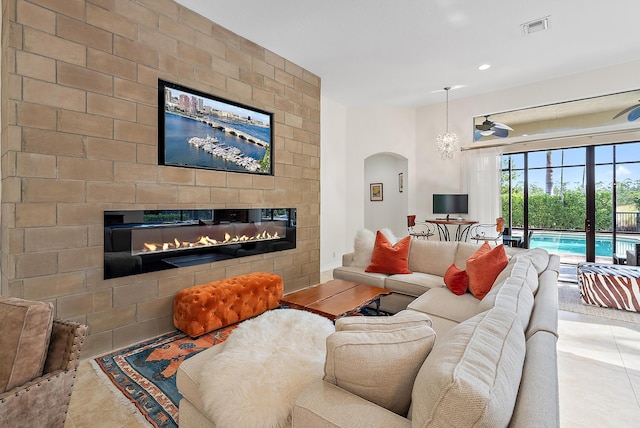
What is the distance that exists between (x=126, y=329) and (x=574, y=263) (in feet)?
21.8

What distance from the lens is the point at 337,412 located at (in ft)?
2.95

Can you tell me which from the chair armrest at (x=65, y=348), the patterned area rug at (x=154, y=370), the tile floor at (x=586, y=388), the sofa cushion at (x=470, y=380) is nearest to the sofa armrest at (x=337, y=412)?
the sofa cushion at (x=470, y=380)

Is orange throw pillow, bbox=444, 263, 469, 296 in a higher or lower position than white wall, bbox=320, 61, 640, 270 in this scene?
lower

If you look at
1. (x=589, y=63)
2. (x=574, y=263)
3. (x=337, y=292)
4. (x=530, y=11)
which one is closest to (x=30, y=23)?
(x=337, y=292)

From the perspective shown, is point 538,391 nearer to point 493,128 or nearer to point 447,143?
point 447,143

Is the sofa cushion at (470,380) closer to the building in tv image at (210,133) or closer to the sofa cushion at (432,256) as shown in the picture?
the sofa cushion at (432,256)

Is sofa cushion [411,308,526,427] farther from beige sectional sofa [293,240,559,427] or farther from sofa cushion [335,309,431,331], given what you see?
sofa cushion [335,309,431,331]

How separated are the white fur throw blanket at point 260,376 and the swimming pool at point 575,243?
19.0ft

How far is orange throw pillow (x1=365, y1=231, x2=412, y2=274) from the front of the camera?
3557 mm

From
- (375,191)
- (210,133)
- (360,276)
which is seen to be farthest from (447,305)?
(375,191)

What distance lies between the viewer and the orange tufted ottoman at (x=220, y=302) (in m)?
2.75

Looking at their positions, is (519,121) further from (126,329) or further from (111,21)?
(126,329)

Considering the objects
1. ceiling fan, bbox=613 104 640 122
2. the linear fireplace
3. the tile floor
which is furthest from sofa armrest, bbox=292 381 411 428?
ceiling fan, bbox=613 104 640 122

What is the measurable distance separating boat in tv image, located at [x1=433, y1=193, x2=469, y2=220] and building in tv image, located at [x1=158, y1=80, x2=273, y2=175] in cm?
339
